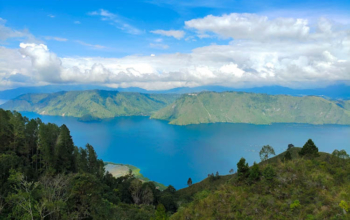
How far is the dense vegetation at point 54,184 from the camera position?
71.3 ft

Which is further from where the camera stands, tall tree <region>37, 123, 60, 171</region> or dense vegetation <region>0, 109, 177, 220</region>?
tall tree <region>37, 123, 60, 171</region>

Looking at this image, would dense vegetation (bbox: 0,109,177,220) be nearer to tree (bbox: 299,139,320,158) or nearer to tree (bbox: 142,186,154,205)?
tree (bbox: 142,186,154,205)

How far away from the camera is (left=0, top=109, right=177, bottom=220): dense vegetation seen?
856 inches

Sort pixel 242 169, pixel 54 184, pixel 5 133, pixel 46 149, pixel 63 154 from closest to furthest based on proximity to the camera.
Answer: pixel 54 184, pixel 242 169, pixel 5 133, pixel 46 149, pixel 63 154

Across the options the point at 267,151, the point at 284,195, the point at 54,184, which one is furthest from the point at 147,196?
the point at 267,151

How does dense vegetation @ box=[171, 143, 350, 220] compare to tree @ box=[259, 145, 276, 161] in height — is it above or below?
above

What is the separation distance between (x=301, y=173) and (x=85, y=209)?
2755cm

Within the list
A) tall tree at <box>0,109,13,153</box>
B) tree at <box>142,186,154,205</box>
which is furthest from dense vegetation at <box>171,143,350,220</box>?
tall tree at <box>0,109,13,153</box>

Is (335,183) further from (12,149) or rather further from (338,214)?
(12,149)

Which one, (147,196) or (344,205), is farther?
(147,196)

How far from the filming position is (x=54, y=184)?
24734 mm

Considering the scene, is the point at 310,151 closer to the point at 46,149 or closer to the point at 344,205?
the point at 344,205

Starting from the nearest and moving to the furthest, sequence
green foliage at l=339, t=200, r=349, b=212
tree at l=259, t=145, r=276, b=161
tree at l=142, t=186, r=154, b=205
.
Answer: green foliage at l=339, t=200, r=349, b=212 → tree at l=142, t=186, r=154, b=205 → tree at l=259, t=145, r=276, b=161

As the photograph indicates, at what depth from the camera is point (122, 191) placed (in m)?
51.3
